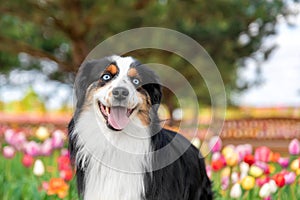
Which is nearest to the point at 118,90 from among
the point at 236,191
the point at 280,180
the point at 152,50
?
the point at 236,191

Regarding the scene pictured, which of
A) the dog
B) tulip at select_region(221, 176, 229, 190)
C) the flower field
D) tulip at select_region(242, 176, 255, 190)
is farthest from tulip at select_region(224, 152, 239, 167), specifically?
the dog

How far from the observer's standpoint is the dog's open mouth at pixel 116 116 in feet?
11.0

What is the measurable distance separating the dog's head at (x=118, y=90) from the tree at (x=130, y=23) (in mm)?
7479

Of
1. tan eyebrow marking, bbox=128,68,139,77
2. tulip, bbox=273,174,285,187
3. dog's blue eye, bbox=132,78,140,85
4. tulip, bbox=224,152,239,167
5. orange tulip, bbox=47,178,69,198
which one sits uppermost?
tan eyebrow marking, bbox=128,68,139,77

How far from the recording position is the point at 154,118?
3535mm

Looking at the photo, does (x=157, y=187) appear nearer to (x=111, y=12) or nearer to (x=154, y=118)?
(x=154, y=118)

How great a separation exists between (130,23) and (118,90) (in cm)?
1129

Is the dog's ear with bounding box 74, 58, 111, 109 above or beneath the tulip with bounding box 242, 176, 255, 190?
above

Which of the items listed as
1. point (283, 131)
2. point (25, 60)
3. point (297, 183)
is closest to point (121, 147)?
point (297, 183)

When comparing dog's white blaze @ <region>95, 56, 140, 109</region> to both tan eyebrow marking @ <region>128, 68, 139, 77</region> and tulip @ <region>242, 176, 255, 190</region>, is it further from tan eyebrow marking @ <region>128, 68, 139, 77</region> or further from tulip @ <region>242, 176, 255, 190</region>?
tulip @ <region>242, 176, 255, 190</region>

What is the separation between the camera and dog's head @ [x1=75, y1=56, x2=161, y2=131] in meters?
3.30

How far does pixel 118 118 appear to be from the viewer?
339cm

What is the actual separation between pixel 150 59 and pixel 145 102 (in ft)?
34.1

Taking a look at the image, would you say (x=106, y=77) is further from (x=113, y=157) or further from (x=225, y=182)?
(x=225, y=182)
